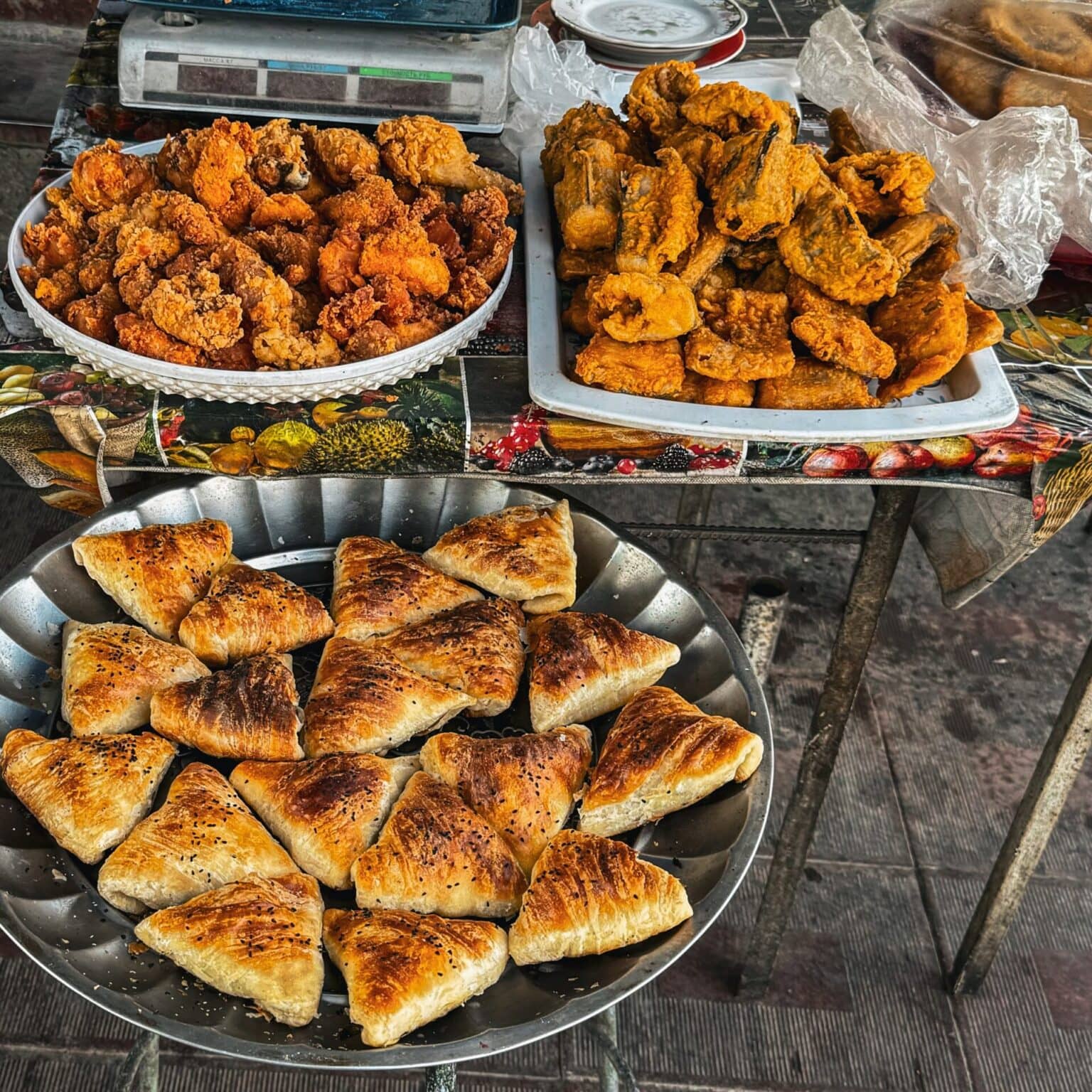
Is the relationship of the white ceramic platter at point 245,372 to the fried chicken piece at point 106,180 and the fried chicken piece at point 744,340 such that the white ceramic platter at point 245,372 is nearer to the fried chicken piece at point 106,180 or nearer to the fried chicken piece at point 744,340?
the fried chicken piece at point 106,180

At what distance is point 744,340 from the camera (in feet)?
6.11

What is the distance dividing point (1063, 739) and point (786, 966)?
1063 mm

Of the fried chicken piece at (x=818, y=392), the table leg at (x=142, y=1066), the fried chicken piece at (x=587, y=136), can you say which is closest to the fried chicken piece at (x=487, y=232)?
the fried chicken piece at (x=587, y=136)

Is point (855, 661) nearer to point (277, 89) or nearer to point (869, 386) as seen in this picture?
point (869, 386)

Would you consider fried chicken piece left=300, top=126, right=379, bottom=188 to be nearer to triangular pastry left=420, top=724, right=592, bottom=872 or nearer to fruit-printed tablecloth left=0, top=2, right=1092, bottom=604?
fruit-printed tablecloth left=0, top=2, right=1092, bottom=604

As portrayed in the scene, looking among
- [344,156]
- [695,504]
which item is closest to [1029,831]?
[695,504]

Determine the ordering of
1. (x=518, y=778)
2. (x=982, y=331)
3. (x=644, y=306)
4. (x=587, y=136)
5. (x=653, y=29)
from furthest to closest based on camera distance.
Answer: (x=653, y=29) < (x=587, y=136) < (x=982, y=331) < (x=644, y=306) < (x=518, y=778)

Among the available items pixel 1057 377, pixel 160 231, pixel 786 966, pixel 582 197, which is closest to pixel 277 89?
pixel 160 231

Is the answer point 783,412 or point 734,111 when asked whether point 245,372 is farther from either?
point 734,111

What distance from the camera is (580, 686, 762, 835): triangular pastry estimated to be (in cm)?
168

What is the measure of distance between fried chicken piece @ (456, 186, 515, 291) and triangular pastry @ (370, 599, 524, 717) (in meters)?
0.59

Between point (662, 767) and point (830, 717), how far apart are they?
2.99 feet

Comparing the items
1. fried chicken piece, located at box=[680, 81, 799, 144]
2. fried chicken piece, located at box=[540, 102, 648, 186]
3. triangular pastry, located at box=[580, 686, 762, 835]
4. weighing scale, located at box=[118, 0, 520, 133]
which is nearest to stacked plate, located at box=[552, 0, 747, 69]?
weighing scale, located at box=[118, 0, 520, 133]

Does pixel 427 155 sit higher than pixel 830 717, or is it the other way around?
pixel 427 155
